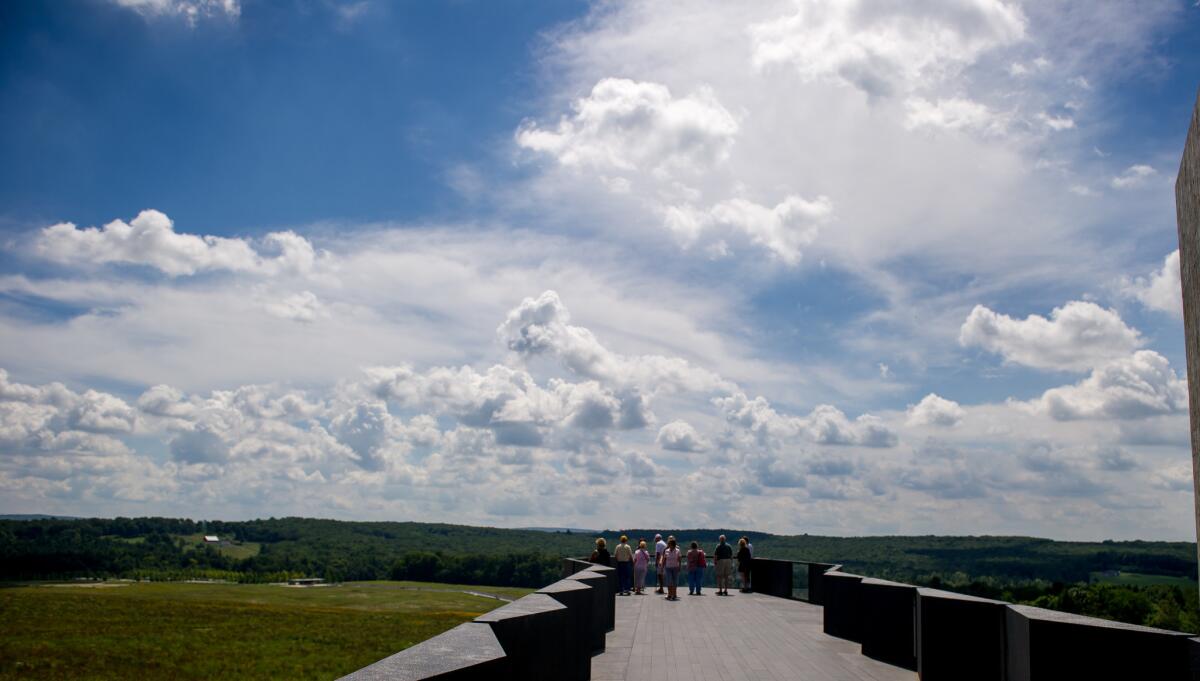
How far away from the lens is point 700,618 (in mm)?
19375

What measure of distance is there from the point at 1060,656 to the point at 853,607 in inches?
324

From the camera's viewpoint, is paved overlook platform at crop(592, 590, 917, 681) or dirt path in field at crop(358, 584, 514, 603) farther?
dirt path in field at crop(358, 584, 514, 603)

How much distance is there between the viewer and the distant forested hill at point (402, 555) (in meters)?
111

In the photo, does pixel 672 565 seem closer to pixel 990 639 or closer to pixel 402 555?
pixel 990 639

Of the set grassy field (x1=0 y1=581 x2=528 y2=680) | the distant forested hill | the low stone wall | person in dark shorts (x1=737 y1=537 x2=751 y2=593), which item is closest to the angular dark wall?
the low stone wall

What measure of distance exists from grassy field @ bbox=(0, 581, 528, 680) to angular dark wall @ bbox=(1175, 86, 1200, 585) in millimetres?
38991

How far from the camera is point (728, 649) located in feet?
47.5

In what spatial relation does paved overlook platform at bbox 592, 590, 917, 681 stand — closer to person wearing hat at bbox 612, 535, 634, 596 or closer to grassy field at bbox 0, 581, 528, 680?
person wearing hat at bbox 612, 535, 634, 596

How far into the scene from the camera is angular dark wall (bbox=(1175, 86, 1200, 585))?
11.9 metres

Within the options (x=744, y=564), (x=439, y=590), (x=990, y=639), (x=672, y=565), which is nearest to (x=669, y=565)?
(x=672, y=565)

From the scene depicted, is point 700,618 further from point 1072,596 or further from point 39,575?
point 39,575

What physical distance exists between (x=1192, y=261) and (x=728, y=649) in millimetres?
8350

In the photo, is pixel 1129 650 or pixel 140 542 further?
pixel 140 542

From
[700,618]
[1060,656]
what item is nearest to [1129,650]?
[1060,656]
